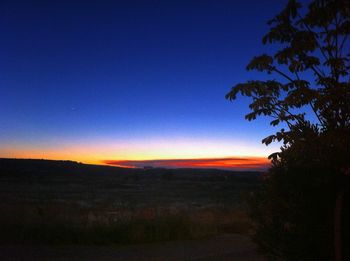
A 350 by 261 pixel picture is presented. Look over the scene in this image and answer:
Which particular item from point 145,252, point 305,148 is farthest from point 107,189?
point 305,148

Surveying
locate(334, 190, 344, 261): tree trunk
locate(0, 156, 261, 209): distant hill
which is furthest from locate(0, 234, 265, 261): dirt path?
locate(334, 190, 344, 261): tree trunk

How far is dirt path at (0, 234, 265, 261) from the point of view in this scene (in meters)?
11.1

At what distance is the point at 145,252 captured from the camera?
12.1 m

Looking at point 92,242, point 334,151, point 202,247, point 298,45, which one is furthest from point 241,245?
point 298,45

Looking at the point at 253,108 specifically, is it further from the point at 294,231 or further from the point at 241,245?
the point at 241,245

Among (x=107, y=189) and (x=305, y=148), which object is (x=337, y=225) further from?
(x=107, y=189)

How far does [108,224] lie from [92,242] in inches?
60.7

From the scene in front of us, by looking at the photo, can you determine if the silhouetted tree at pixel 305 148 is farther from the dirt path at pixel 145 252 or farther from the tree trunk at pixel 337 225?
the dirt path at pixel 145 252

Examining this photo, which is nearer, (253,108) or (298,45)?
(298,45)

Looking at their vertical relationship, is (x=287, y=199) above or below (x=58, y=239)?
above

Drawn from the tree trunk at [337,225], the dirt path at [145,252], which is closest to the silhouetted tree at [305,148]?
the tree trunk at [337,225]

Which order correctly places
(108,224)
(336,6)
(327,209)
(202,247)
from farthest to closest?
(108,224), (202,247), (327,209), (336,6)

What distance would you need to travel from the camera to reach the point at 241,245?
43.3 ft

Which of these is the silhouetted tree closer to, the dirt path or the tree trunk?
the tree trunk
